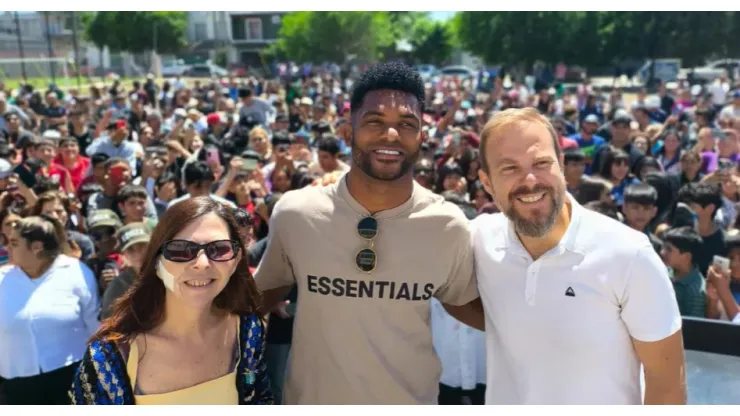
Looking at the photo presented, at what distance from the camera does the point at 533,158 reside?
2.14 m

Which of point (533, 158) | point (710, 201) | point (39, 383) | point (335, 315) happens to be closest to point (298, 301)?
point (335, 315)

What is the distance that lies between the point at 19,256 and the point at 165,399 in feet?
7.21

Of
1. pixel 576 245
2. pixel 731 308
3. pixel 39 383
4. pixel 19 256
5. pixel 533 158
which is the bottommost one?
pixel 39 383

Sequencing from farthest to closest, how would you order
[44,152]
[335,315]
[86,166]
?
Answer: [86,166] → [44,152] → [335,315]

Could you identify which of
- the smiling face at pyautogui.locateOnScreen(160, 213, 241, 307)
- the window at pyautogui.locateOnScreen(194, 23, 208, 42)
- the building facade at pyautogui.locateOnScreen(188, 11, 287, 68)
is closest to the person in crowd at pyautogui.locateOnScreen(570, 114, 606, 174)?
the smiling face at pyautogui.locateOnScreen(160, 213, 241, 307)

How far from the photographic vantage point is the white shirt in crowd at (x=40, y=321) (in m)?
3.74

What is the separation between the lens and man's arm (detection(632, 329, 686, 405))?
6.70 feet

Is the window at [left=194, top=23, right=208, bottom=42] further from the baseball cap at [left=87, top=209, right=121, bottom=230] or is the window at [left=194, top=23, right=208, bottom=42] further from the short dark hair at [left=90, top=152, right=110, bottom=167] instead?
the baseball cap at [left=87, top=209, right=121, bottom=230]

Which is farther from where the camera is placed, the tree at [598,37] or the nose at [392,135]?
the tree at [598,37]

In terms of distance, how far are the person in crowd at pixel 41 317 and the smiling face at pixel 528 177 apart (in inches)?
106

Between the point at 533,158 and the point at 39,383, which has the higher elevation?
the point at 533,158

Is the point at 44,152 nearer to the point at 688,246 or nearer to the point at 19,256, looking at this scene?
the point at 19,256

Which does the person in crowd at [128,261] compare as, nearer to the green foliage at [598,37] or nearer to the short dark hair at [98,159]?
the short dark hair at [98,159]

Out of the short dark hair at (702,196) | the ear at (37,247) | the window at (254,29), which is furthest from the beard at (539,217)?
the window at (254,29)
